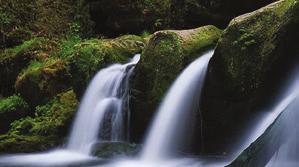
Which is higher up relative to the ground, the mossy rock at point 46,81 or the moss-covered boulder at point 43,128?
the mossy rock at point 46,81

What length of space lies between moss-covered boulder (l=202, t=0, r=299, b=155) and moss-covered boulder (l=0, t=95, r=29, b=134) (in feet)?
15.6

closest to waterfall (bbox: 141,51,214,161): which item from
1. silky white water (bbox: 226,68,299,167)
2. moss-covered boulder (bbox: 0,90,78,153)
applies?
silky white water (bbox: 226,68,299,167)

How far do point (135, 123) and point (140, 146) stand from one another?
68 cm

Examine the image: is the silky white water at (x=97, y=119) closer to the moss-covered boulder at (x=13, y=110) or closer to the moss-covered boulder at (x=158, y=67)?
the moss-covered boulder at (x=158, y=67)

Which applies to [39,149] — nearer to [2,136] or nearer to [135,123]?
[2,136]

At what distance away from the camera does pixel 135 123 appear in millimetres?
8398

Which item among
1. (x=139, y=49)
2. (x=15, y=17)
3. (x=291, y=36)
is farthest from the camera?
(x=15, y=17)

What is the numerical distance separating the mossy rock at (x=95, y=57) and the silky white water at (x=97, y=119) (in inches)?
13.6

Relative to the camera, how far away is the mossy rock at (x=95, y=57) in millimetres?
10062

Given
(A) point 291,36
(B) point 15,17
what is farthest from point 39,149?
(B) point 15,17

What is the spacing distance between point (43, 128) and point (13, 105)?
1.45 metres

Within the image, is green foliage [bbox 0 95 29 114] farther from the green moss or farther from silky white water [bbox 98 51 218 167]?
the green moss

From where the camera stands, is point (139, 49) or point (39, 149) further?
point (139, 49)

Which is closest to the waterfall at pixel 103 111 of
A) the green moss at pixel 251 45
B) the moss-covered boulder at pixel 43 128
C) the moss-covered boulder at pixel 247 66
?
the moss-covered boulder at pixel 43 128
